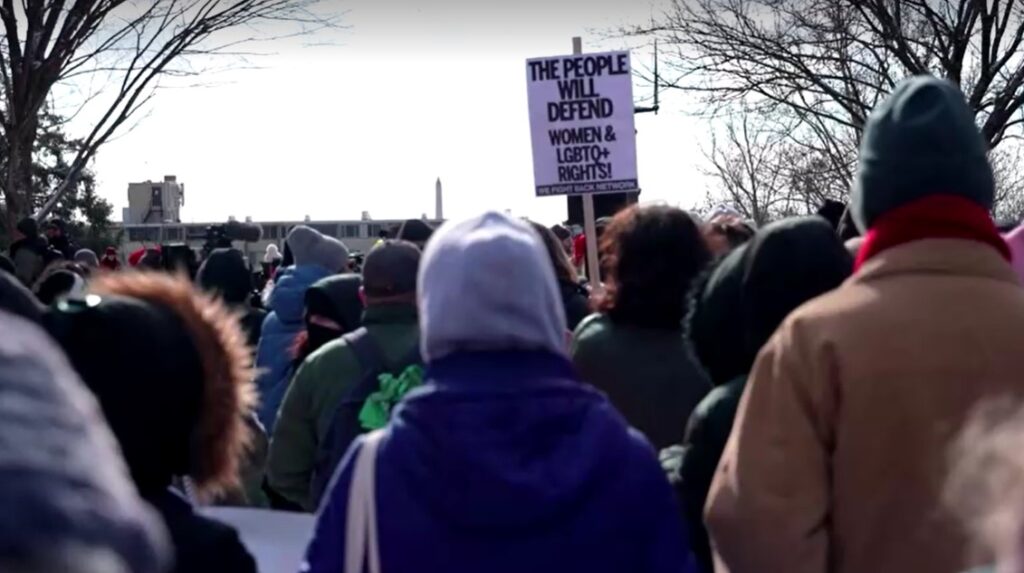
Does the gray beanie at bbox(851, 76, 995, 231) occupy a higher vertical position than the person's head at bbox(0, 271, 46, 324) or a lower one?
higher

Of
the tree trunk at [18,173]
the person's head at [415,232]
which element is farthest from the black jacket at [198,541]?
the tree trunk at [18,173]

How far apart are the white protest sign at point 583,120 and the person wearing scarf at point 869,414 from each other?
6.54m

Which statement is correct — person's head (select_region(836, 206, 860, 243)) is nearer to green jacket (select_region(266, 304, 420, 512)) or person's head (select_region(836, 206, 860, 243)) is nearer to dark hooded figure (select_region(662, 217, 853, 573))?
green jacket (select_region(266, 304, 420, 512))

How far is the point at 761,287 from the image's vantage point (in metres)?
3.69

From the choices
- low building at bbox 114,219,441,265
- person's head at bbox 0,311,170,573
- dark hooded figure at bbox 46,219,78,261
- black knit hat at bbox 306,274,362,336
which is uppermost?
person's head at bbox 0,311,170,573

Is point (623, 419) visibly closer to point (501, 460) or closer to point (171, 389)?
point (501, 460)

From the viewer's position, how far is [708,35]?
55.2 ft

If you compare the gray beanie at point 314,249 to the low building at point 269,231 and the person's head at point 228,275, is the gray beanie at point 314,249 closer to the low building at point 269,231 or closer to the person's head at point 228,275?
the person's head at point 228,275

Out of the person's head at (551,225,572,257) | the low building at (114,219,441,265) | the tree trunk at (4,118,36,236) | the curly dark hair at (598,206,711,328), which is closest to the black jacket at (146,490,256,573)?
the curly dark hair at (598,206,711,328)

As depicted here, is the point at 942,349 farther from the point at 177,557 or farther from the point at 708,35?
→ the point at 708,35

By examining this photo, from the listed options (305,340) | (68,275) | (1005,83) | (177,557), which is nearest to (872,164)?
(177,557)

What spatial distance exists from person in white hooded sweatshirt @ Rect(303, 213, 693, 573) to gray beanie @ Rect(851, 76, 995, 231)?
31.2 inches

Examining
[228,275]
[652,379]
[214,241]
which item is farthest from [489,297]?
[214,241]

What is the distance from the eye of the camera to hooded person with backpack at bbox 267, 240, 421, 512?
16.4ft
